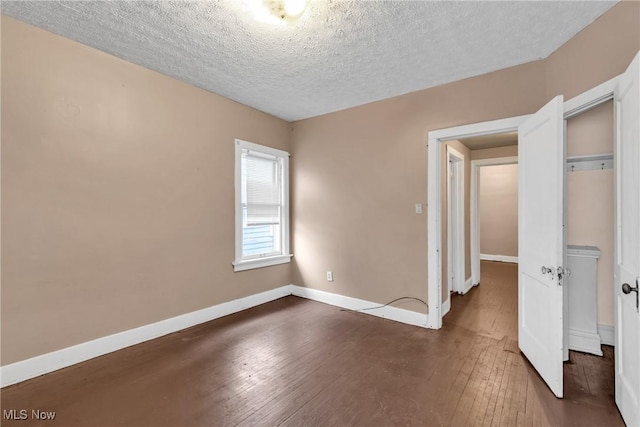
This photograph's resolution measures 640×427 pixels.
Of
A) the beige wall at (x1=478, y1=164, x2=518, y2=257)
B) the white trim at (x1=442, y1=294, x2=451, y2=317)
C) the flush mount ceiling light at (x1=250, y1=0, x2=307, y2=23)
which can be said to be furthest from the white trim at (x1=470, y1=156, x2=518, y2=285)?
the flush mount ceiling light at (x1=250, y1=0, x2=307, y2=23)

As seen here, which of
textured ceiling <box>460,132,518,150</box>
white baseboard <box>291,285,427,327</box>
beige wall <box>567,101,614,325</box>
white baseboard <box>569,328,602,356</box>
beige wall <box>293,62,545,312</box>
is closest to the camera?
beige wall <box>567,101,614,325</box>

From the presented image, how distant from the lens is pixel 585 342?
2.56m

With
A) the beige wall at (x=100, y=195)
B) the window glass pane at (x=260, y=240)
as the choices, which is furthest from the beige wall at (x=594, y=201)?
the beige wall at (x=100, y=195)

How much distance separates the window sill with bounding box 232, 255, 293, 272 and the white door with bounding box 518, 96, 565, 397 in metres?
2.96

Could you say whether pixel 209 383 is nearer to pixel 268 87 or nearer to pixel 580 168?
pixel 268 87

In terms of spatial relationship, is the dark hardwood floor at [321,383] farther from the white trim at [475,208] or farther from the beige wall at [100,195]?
the white trim at [475,208]

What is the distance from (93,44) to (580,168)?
14.7ft

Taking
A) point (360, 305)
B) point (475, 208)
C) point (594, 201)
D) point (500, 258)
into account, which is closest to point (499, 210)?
point (500, 258)

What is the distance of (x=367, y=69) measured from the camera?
9.02ft

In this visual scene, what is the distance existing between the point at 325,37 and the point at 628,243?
96.3 inches

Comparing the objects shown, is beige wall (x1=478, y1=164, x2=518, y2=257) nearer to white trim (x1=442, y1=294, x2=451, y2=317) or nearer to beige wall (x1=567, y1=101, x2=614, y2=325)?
white trim (x1=442, y1=294, x2=451, y2=317)

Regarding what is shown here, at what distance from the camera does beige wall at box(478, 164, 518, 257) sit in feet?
23.6

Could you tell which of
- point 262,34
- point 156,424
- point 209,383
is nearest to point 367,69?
point 262,34

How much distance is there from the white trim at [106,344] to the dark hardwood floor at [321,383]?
7 cm
